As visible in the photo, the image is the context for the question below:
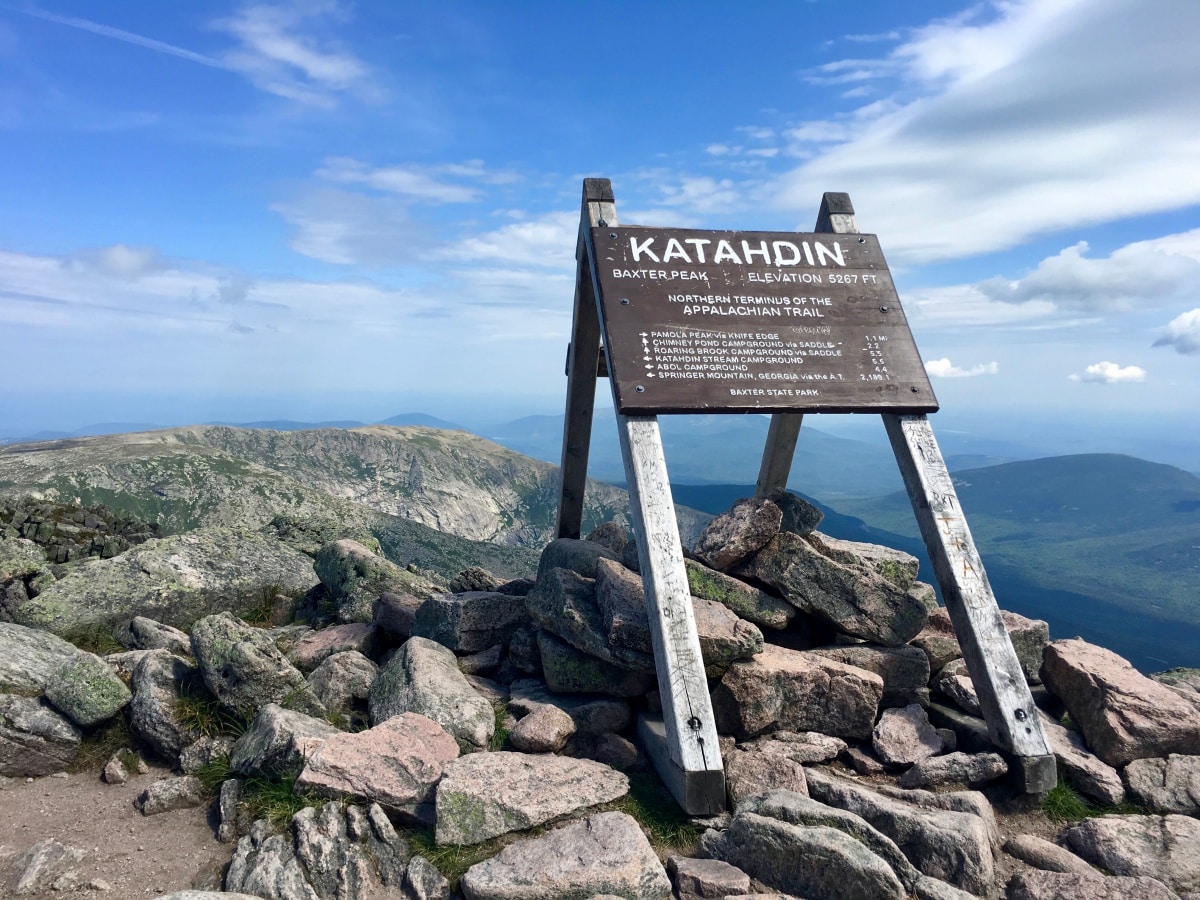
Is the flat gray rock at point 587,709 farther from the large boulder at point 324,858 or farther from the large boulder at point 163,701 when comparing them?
the large boulder at point 163,701

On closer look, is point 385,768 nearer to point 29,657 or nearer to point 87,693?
point 87,693

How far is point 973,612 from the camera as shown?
8297mm

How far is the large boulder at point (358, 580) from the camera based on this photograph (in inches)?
500

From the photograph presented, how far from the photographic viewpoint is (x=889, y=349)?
973 cm

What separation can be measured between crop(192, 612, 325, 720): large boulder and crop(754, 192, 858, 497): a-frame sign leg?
7513 mm

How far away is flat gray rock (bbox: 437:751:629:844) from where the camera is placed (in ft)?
21.3

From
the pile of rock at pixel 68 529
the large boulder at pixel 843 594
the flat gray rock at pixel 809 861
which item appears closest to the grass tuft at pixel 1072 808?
the large boulder at pixel 843 594

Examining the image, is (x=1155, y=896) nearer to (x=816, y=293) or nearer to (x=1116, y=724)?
(x=1116, y=724)

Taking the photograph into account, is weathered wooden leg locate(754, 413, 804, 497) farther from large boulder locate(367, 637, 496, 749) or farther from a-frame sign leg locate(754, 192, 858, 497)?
large boulder locate(367, 637, 496, 749)

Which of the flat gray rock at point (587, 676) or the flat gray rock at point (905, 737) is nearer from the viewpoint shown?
the flat gray rock at point (905, 737)

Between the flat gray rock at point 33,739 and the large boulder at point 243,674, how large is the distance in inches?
58.3

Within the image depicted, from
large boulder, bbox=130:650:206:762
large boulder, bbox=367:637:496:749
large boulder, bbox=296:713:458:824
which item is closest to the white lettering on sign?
large boulder, bbox=367:637:496:749

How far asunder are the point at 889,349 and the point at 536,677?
647 cm

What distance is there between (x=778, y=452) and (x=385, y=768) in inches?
356
